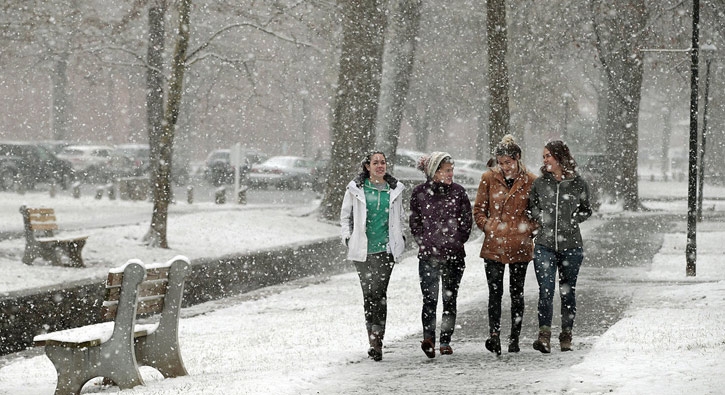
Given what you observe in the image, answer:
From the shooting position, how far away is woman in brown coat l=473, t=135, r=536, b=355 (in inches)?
342

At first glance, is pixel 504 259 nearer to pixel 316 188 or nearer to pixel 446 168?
pixel 446 168

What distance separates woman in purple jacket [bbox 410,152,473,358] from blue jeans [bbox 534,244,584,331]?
1.95ft

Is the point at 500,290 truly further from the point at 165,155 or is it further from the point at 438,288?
the point at 165,155

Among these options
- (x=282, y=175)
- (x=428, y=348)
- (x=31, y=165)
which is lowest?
(x=428, y=348)

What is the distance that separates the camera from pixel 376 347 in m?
8.77

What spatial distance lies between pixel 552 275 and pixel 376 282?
1345 millimetres

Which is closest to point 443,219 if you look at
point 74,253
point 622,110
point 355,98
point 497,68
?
point 74,253

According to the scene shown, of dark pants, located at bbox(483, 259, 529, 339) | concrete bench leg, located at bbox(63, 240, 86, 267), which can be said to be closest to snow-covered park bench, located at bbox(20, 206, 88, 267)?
concrete bench leg, located at bbox(63, 240, 86, 267)

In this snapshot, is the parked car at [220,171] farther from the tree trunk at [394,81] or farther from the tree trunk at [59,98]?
→ the tree trunk at [394,81]

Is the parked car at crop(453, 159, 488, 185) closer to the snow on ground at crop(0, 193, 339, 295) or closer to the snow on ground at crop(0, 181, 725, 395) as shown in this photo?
the snow on ground at crop(0, 193, 339, 295)

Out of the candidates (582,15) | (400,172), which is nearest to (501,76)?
(582,15)

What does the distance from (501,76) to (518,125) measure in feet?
91.9

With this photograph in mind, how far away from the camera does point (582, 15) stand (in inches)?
1177

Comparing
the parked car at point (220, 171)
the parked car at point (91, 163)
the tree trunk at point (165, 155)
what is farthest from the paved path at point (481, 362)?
the parked car at point (220, 171)
